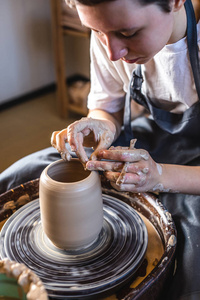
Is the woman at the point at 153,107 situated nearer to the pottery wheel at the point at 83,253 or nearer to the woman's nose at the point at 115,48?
the woman's nose at the point at 115,48

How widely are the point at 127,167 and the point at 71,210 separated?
7.7 inches

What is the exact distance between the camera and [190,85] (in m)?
1.36

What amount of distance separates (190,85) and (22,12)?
2.24m

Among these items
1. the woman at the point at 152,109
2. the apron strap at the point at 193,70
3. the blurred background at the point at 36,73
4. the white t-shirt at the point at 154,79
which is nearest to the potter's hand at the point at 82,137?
the woman at the point at 152,109

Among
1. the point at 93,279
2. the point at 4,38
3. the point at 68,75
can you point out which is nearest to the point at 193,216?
the point at 93,279

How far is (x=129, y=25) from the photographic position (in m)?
0.93

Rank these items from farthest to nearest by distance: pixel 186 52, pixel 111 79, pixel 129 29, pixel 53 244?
pixel 111 79
pixel 186 52
pixel 53 244
pixel 129 29

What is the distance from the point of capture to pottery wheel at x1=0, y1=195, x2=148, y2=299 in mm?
973

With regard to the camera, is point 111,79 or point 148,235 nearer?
point 148,235

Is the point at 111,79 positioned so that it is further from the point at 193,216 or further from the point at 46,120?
the point at 46,120

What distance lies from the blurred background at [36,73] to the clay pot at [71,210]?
1643 millimetres

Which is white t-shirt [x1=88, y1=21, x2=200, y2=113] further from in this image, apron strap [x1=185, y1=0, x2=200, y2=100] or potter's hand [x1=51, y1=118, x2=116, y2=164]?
potter's hand [x1=51, y1=118, x2=116, y2=164]

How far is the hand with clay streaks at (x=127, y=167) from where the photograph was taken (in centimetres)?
101

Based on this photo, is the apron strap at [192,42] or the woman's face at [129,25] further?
the apron strap at [192,42]
